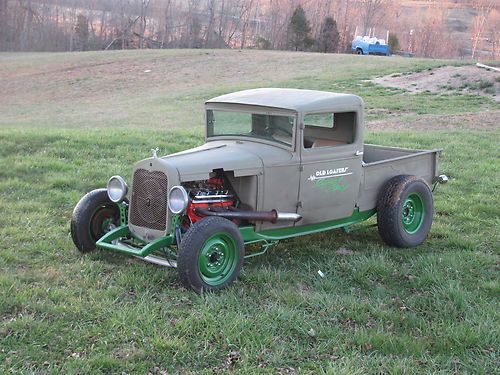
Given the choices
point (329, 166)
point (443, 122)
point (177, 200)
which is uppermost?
point (329, 166)

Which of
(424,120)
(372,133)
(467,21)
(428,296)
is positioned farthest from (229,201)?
(467,21)

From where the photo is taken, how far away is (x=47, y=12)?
220ft

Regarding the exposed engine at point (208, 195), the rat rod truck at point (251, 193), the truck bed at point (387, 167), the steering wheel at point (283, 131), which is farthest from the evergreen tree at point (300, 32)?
the exposed engine at point (208, 195)

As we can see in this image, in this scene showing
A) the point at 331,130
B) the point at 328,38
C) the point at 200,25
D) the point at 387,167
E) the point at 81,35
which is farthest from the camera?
the point at 200,25

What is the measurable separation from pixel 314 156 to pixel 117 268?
2090 millimetres

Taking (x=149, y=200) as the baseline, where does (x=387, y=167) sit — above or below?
above

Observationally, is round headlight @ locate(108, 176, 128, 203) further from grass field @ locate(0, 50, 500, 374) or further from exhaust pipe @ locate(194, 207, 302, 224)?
exhaust pipe @ locate(194, 207, 302, 224)

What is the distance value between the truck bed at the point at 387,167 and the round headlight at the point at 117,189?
2401 mm

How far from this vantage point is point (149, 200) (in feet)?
17.8

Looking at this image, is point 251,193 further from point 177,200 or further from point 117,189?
point 117,189

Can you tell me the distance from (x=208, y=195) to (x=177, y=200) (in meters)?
0.49

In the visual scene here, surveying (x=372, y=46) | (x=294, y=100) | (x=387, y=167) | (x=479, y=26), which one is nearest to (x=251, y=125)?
(x=294, y=100)

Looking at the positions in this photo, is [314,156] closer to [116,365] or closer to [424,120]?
[116,365]

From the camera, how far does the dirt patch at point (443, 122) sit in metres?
14.6
